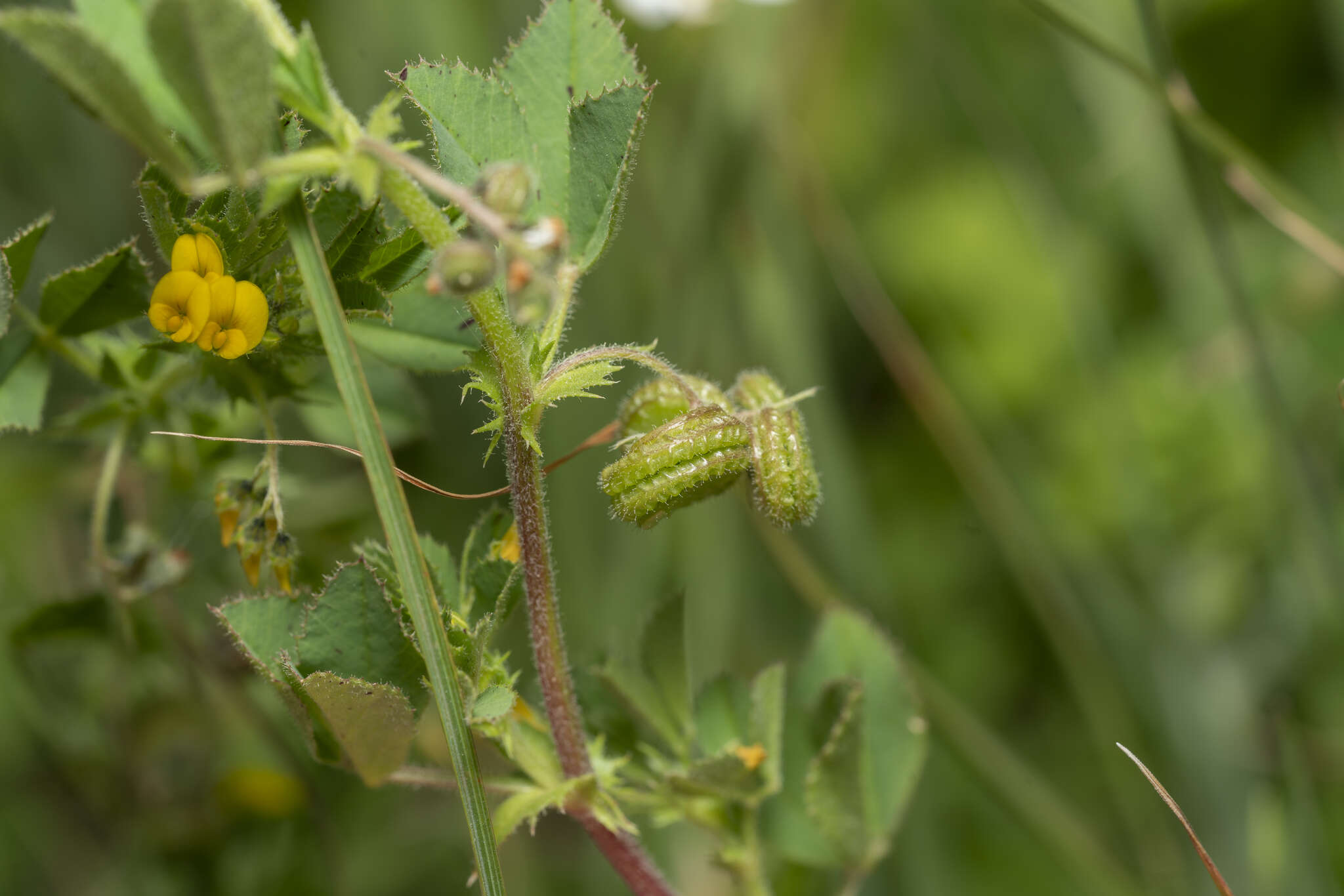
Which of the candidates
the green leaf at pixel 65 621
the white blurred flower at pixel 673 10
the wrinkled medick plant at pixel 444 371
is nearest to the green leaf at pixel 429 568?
the wrinkled medick plant at pixel 444 371

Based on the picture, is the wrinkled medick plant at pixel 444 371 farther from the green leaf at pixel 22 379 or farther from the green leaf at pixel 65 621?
the green leaf at pixel 65 621

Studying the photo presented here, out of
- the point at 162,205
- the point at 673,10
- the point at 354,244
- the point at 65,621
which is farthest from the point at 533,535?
Result: the point at 673,10

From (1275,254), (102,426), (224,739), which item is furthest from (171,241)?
(1275,254)

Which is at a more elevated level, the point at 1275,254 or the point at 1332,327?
the point at 1275,254

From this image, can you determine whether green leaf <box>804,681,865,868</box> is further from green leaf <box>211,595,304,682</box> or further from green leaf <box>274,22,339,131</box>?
green leaf <box>274,22,339,131</box>

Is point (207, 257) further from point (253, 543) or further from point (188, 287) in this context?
point (253, 543)

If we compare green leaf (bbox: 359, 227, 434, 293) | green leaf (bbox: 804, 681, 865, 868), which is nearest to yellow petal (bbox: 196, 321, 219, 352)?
green leaf (bbox: 359, 227, 434, 293)

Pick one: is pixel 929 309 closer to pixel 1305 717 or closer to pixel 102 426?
pixel 1305 717
